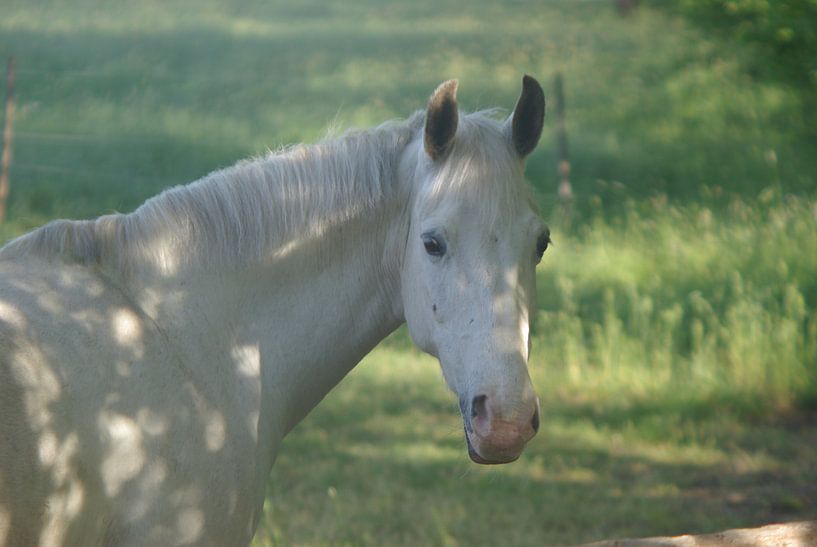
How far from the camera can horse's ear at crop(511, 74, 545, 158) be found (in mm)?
2910

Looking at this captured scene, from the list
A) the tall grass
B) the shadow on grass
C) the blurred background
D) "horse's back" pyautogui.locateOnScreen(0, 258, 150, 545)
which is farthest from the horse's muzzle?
the tall grass

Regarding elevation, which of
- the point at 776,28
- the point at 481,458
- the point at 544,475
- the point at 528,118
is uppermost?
the point at 528,118

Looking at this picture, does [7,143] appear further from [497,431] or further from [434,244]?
[497,431]

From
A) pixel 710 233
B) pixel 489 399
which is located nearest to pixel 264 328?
pixel 489 399

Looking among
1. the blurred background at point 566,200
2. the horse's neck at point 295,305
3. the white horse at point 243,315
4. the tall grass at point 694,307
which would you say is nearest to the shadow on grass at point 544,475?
the blurred background at point 566,200

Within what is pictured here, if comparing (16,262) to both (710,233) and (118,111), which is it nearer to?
(710,233)

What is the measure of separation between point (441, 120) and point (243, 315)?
880 mm

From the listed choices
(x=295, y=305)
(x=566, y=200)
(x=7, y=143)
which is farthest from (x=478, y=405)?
(x=7, y=143)

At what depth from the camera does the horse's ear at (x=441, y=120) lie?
2.79m

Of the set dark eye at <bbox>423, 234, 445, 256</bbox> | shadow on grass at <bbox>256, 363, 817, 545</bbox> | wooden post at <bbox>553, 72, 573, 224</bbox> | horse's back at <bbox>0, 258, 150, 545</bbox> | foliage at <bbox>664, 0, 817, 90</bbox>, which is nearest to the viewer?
horse's back at <bbox>0, 258, 150, 545</bbox>

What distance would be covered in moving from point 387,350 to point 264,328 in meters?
5.82

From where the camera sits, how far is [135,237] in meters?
2.88

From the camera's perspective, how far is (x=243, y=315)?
2.98 meters

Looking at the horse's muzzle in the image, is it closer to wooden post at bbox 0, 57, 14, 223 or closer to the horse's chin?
the horse's chin
